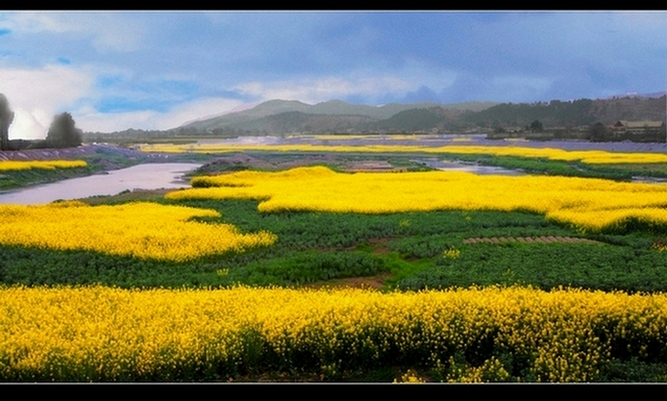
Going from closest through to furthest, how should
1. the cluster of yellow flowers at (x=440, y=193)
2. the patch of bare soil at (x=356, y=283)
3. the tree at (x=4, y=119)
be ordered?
the tree at (x=4, y=119)
the patch of bare soil at (x=356, y=283)
the cluster of yellow flowers at (x=440, y=193)

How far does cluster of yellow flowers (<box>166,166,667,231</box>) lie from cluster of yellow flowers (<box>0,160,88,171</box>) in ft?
5.59

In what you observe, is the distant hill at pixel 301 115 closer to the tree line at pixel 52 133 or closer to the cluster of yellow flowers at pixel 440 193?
the tree line at pixel 52 133

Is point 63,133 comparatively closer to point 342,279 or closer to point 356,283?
point 342,279

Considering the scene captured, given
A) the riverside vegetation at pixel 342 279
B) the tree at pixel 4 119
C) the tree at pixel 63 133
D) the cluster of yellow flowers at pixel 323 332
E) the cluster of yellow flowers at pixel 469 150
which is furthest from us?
the cluster of yellow flowers at pixel 469 150

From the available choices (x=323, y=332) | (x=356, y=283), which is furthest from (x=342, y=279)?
(x=323, y=332)

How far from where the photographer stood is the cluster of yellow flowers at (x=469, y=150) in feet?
33.5

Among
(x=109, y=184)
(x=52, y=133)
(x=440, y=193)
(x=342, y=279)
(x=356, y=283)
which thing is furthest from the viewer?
(x=440, y=193)

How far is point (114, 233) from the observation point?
9.34 metres

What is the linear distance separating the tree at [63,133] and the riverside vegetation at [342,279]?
1.03 m

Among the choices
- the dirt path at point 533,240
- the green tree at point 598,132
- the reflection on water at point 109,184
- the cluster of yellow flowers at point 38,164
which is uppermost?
the green tree at point 598,132

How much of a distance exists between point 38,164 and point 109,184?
1156mm

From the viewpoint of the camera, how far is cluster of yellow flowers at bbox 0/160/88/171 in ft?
31.1

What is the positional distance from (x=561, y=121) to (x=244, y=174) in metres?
6.26

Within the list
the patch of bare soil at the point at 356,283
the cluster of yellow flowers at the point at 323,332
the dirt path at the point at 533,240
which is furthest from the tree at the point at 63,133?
the dirt path at the point at 533,240
